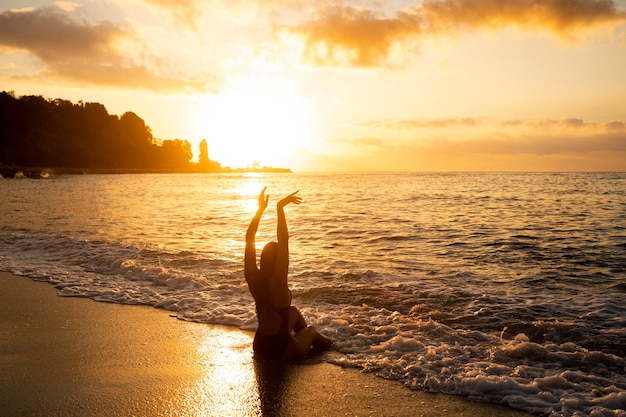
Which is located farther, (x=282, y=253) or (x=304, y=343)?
(x=304, y=343)

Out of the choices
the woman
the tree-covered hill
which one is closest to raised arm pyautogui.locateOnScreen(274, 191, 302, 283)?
the woman

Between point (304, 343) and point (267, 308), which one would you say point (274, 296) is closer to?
point (267, 308)

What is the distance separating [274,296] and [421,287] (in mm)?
5470

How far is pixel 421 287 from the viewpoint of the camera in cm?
1060

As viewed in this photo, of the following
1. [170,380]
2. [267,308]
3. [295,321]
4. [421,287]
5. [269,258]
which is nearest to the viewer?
[170,380]

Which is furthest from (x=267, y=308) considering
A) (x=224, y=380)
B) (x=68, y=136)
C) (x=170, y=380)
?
(x=68, y=136)

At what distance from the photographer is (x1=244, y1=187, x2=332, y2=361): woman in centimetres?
607

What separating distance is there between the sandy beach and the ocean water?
56cm

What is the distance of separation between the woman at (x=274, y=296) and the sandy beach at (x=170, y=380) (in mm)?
229

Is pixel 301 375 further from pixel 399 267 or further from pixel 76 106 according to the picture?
pixel 76 106

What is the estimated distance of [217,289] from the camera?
1076cm

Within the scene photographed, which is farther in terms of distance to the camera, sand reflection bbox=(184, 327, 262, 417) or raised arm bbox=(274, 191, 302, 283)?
raised arm bbox=(274, 191, 302, 283)

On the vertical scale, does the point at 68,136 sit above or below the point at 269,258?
above

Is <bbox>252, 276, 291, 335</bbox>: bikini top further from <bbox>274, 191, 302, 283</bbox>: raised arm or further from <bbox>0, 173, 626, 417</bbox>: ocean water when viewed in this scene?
<bbox>0, 173, 626, 417</bbox>: ocean water
